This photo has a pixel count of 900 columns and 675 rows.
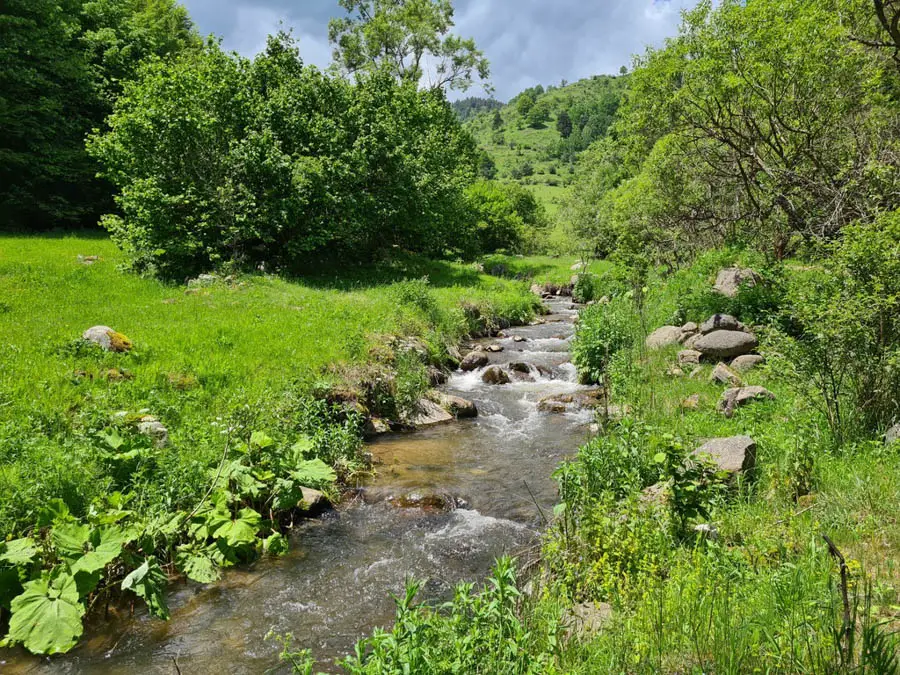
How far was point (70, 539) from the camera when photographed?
4.74 metres

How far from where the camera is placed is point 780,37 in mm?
11336

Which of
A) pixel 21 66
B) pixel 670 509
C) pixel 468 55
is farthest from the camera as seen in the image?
pixel 468 55

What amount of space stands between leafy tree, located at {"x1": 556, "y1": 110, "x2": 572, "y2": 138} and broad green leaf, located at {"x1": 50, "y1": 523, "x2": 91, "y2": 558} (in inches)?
6363

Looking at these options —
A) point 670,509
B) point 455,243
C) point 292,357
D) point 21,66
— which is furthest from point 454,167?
point 670,509

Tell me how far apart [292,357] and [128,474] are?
16.1 feet

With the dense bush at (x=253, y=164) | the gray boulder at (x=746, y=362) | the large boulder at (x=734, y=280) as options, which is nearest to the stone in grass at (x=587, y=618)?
the gray boulder at (x=746, y=362)

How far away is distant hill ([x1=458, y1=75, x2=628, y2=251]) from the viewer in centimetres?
11631

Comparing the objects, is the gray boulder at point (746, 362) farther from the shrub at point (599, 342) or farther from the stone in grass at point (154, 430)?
the stone in grass at point (154, 430)

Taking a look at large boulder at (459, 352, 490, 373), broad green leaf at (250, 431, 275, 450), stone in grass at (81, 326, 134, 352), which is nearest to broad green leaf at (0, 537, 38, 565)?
broad green leaf at (250, 431, 275, 450)

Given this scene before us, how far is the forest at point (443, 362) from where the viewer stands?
416 centimetres

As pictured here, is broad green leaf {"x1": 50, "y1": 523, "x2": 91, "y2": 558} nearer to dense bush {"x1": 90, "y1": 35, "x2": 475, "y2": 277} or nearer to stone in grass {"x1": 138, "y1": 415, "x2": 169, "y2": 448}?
stone in grass {"x1": 138, "y1": 415, "x2": 169, "y2": 448}

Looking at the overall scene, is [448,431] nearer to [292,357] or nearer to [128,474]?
[292,357]

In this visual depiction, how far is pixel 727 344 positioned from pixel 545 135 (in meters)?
159

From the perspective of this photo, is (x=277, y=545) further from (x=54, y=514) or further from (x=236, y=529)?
(x=54, y=514)
